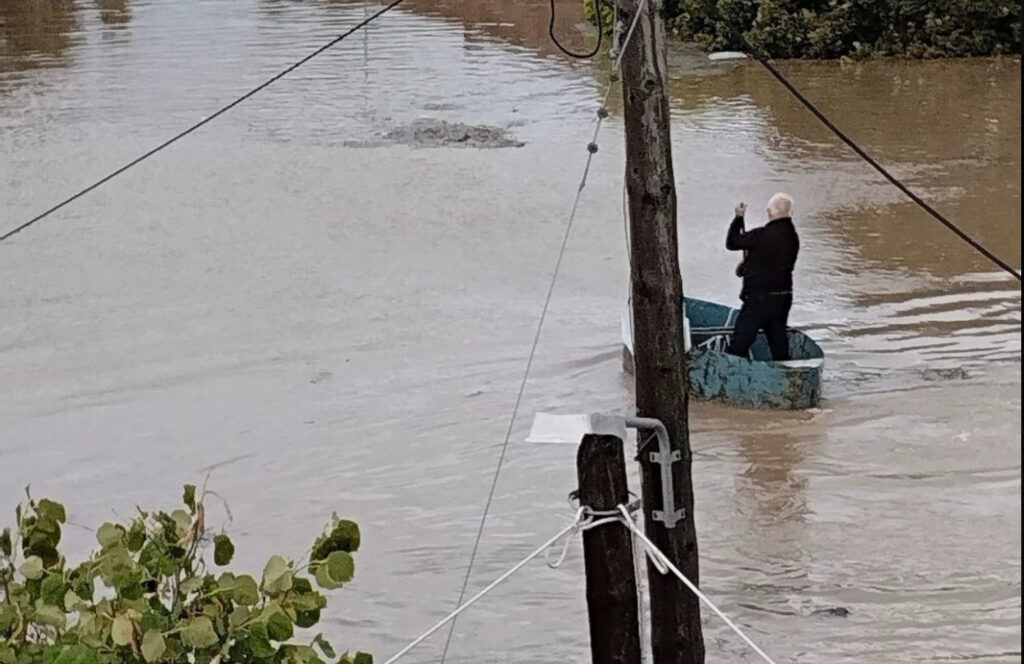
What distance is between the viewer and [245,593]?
8.41 ft

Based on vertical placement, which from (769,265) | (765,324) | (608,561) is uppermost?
(608,561)

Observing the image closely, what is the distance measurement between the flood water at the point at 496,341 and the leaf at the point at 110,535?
1835mm

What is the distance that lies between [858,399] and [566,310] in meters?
2.92

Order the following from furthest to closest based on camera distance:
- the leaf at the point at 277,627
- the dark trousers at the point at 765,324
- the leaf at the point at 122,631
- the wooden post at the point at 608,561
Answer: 1. the dark trousers at the point at 765,324
2. the wooden post at the point at 608,561
3. the leaf at the point at 277,627
4. the leaf at the point at 122,631

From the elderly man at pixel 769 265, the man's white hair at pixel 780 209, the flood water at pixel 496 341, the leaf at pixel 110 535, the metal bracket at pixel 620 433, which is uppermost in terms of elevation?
the leaf at pixel 110 535

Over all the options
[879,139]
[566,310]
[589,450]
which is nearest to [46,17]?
[879,139]

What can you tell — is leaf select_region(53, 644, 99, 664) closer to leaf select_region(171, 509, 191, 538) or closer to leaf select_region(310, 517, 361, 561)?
leaf select_region(171, 509, 191, 538)

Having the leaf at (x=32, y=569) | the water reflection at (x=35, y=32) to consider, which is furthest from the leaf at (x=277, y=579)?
the water reflection at (x=35, y=32)

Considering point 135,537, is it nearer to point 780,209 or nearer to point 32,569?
point 32,569

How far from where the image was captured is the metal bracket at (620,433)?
4.11 m

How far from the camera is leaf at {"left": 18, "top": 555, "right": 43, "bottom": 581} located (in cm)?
265

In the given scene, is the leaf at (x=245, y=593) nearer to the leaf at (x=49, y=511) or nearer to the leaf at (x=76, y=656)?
the leaf at (x=76, y=656)

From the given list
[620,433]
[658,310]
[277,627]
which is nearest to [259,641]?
[277,627]

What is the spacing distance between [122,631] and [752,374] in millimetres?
7323
